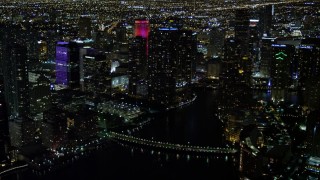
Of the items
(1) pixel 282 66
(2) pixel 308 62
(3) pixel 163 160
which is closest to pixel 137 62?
(1) pixel 282 66

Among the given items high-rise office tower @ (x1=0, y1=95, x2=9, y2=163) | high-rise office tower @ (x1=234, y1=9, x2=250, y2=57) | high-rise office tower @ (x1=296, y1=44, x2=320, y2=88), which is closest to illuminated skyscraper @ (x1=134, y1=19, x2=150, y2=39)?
high-rise office tower @ (x1=234, y1=9, x2=250, y2=57)

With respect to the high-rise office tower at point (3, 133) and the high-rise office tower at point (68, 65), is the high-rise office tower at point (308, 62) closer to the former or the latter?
the high-rise office tower at point (68, 65)

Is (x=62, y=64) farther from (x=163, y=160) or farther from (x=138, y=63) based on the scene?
(x=163, y=160)

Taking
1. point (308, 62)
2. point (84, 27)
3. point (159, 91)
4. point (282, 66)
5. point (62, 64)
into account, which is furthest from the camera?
point (84, 27)

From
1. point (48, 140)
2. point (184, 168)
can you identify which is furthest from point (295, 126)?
point (48, 140)

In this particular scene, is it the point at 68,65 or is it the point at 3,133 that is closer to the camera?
the point at 3,133

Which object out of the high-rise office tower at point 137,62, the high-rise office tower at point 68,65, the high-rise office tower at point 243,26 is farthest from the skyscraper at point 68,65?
the high-rise office tower at point 243,26

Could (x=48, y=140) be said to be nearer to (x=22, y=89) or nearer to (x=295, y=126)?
(x=22, y=89)
